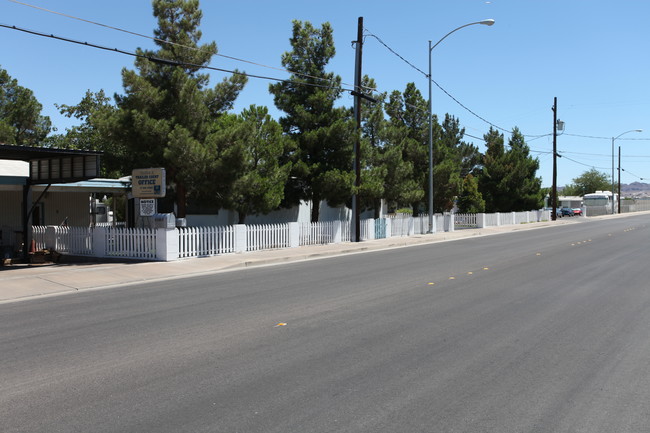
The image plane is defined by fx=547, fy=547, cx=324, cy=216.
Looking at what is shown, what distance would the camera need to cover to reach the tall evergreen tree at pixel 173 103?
58.3 feet

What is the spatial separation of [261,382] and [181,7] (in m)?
16.8

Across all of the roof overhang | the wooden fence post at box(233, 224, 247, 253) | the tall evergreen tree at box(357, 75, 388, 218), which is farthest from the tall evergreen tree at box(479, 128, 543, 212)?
the roof overhang

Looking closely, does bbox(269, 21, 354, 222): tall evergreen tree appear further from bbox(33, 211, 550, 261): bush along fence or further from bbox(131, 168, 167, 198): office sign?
bbox(131, 168, 167, 198): office sign

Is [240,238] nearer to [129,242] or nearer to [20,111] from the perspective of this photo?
[129,242]

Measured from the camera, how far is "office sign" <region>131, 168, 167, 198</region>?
17.6 m

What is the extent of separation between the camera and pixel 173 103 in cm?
1861

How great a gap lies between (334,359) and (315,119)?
1947 cm

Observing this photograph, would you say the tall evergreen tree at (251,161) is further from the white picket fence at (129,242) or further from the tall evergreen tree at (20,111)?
the tall evergreen tree at (20,111)

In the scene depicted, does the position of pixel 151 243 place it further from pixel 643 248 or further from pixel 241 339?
pixel 643 248

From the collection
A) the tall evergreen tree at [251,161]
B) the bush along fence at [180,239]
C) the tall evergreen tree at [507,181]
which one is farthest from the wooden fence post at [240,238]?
the tall evergreen tree at [507,181]

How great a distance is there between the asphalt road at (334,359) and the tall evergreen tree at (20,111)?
32.2 metres

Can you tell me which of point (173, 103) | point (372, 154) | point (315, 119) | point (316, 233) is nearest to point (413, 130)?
point (372, 154)

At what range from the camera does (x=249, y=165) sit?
67.1 feet

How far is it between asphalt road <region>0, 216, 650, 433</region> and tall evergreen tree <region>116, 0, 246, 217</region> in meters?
6.99
